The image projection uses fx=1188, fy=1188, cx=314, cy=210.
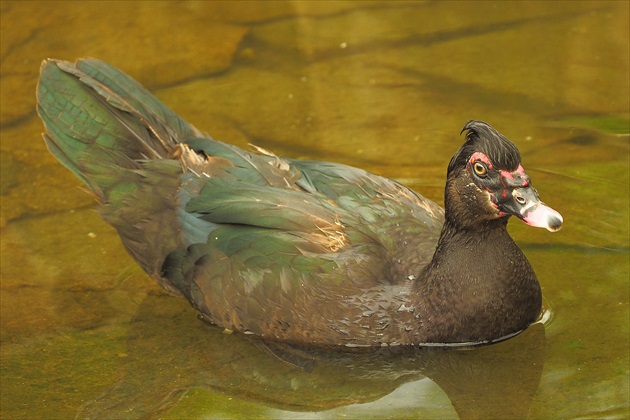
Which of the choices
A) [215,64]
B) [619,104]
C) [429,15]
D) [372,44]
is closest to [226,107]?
[215,64]

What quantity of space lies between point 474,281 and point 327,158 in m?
2.27

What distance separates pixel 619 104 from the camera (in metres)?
8.53

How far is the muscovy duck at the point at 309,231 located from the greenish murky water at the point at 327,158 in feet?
0.62

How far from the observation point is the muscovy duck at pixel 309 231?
5980 millimetres

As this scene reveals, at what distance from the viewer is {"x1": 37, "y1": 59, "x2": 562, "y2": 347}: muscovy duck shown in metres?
5.98

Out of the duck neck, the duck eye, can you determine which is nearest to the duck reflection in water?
the duck neck

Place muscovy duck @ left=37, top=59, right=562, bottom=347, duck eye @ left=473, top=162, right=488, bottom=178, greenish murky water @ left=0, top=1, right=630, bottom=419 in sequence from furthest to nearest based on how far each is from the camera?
1. muscovy duck @ left=37, top=59, right=562, bottom=347
2. greenish murky water @ left=0, top=1, right=630, bottom=419
3. duck eye @ left=473, top=162, right=488, bottom=178

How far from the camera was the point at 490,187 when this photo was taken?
5770mm

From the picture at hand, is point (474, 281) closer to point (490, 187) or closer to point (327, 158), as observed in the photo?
point (490, 187)

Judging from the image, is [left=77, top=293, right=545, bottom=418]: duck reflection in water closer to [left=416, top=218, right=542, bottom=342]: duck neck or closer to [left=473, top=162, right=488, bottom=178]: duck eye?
[left=416, top=218, right=542, bottom=342]: duck neck

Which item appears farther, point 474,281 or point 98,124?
point 98,124

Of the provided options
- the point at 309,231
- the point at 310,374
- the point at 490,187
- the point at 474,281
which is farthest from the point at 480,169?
the point at 310,374

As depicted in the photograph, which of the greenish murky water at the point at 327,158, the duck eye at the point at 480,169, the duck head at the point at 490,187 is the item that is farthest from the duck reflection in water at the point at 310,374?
the duck eye at the point at 480,169

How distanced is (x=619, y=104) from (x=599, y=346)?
118 inches
